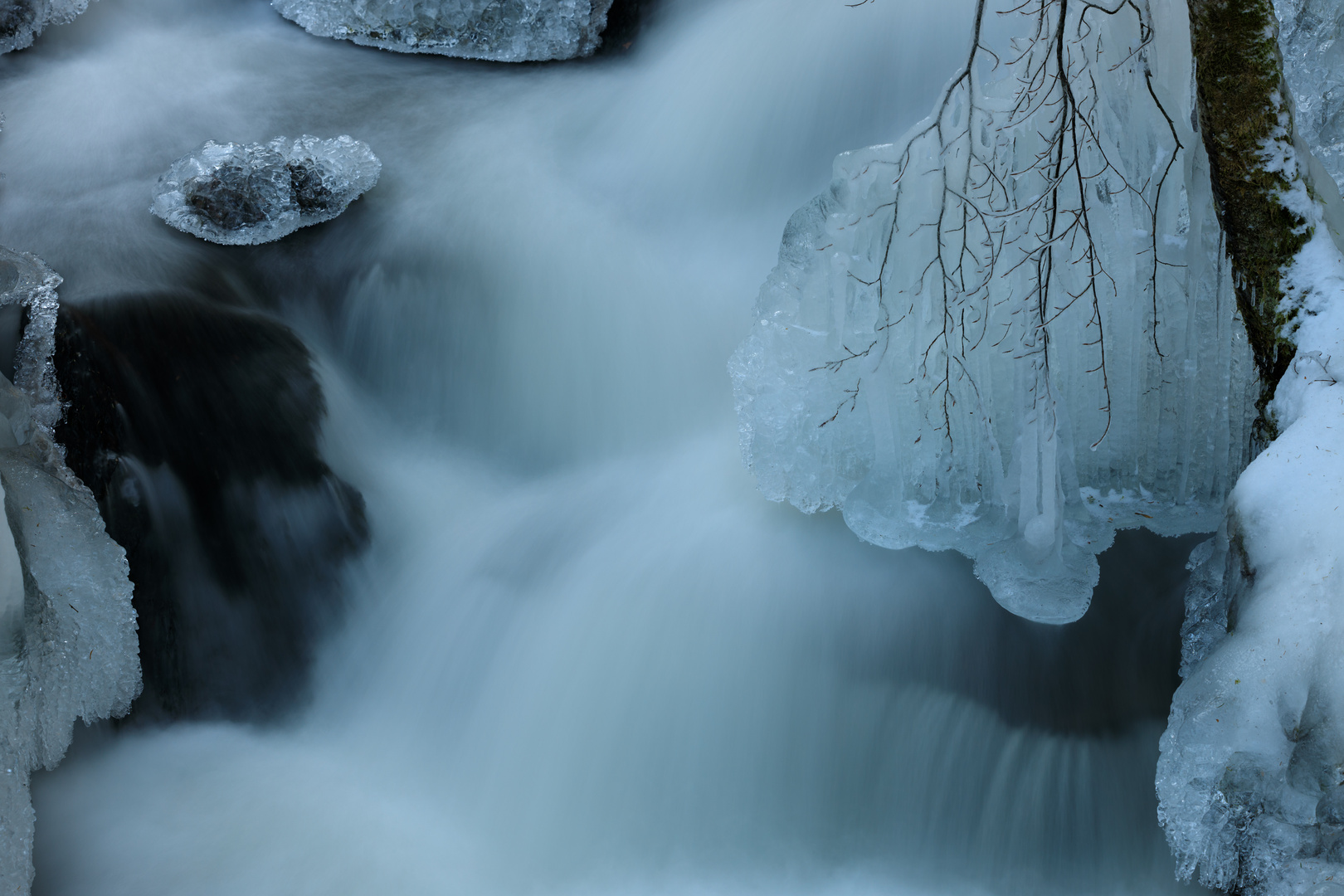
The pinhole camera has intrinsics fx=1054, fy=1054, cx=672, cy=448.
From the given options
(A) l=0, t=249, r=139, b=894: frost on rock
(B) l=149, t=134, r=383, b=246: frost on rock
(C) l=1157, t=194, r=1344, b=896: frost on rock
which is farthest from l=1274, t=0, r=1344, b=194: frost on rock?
(A) l=0, t=249, r=139, b=894: frost on rock

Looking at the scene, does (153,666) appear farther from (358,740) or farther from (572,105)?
(572,105)

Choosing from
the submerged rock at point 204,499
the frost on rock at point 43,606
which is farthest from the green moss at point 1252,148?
the frost on rock at point 43,606

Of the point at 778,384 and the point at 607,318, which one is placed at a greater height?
the point at 778,384

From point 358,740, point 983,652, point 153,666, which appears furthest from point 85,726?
point 983,652

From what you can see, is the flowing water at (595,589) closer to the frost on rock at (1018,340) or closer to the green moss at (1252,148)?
the frost on rock at (1018,340)

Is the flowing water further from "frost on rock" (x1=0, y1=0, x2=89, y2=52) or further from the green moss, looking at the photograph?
the green moss

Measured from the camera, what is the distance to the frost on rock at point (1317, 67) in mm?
3568

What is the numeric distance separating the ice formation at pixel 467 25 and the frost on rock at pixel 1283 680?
439cm

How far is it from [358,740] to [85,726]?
0.84 meters

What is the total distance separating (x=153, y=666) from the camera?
347 cm

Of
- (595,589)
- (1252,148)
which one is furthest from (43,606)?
(1252,148)

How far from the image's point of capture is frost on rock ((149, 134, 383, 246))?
4.62 metres

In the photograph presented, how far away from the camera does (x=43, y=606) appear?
3133 mm

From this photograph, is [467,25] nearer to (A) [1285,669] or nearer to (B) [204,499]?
(B) [204,499]
